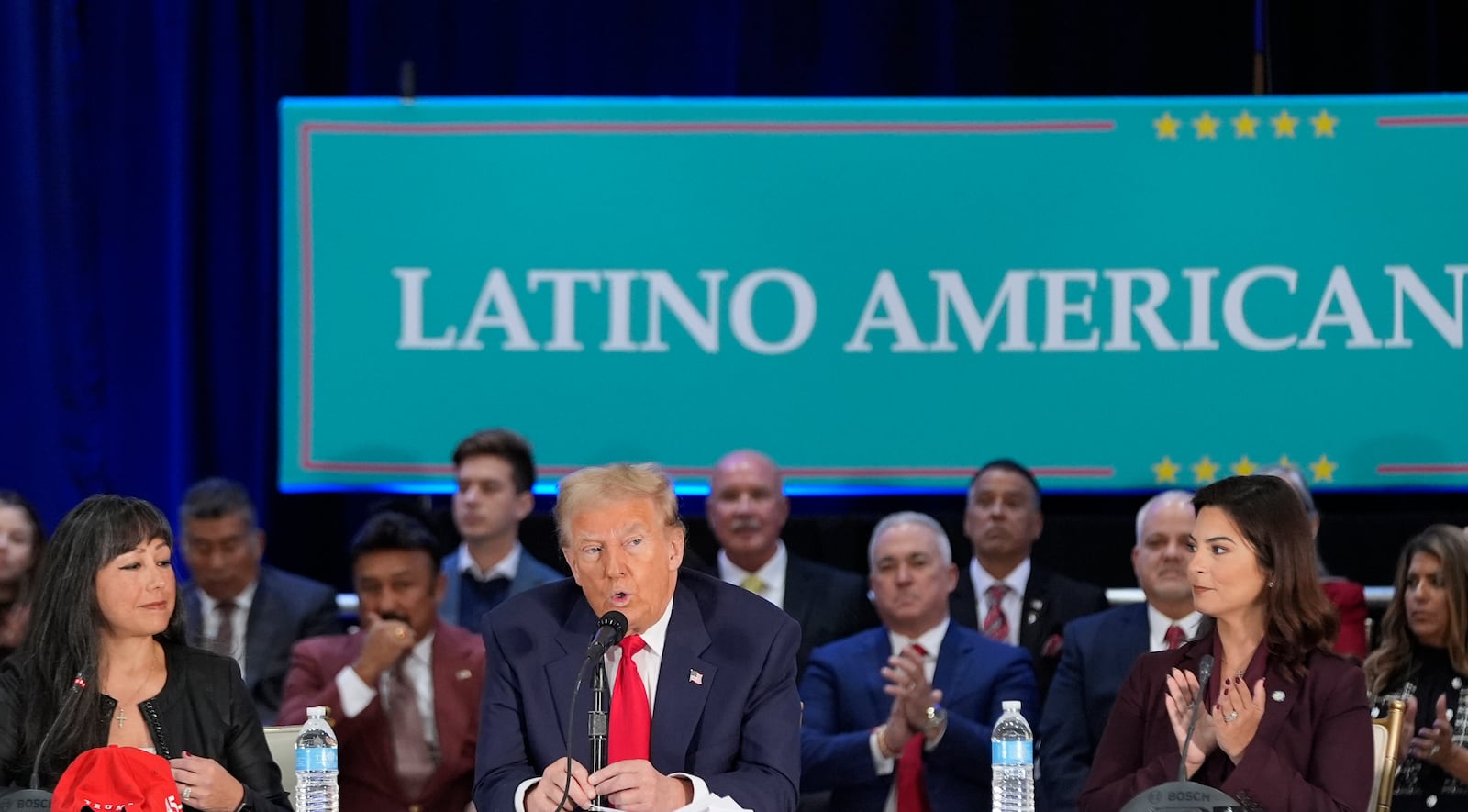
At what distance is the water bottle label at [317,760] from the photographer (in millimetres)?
3502

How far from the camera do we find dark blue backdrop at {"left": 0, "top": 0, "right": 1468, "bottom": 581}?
20.6ft

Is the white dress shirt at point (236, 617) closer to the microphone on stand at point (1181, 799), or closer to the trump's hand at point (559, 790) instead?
the trump's hand at point (559, 790)

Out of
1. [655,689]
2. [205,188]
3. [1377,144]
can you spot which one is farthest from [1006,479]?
[205,188]

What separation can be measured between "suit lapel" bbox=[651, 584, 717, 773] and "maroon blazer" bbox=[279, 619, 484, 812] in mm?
1406

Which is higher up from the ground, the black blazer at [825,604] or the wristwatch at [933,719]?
the black blazer at [825,604]

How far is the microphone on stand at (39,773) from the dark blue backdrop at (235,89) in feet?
9.61

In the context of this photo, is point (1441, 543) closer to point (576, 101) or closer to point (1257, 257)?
point (1257, 257)

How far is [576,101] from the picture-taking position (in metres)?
5.88

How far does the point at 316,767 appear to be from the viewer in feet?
11.5

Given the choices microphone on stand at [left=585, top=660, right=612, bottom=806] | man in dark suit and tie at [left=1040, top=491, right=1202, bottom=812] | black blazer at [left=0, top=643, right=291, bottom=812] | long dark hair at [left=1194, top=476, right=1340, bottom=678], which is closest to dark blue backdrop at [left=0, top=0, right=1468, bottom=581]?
man in dark suit and tie at [left=1040, top=491, right=1202, bottom=812]

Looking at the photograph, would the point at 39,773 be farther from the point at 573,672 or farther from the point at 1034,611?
the point at 1034,611

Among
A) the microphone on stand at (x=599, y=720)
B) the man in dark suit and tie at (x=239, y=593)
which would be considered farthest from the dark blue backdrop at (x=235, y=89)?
the microphone on stand at (x=599, y=720)

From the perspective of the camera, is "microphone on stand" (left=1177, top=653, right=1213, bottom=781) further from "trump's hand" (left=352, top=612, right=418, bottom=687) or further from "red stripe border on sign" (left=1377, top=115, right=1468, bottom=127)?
"red stripe border on sign" (left=1377, top=115, right=1468, bottom=127)

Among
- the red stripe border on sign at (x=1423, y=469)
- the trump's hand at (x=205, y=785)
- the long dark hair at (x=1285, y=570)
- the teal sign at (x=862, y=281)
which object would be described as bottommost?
the trump's hand at (x=205, y=785)
